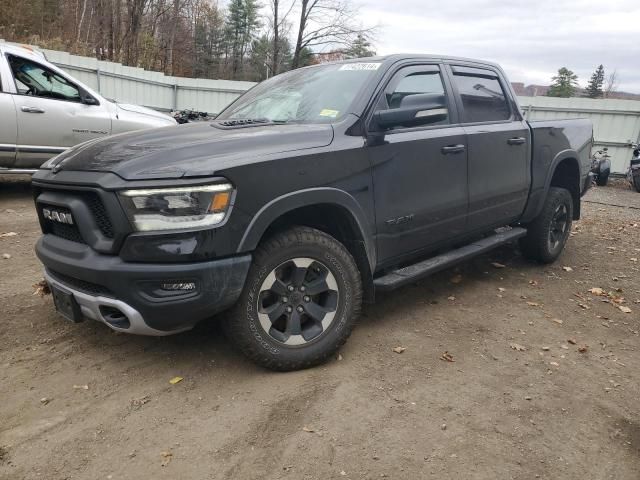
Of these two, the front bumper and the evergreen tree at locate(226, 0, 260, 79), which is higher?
the evergreen tree at locate(226, 0, 260, 79)

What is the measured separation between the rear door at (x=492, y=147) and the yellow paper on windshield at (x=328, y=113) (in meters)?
1.25

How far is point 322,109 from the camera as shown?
336 centimetres

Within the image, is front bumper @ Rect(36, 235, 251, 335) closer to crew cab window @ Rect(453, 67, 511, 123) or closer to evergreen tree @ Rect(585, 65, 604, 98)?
crew cab window @ Rect(453, 67, 511, 123)

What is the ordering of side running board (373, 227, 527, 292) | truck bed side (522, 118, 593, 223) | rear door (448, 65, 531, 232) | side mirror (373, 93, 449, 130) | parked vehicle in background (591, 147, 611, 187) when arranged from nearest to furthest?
side mirror (373, 93, 449, 130)
side running board (373, 227, 527, 292)
rear door (448, 65, 531, 232)
truck bed side (522, 118, 593, 223)
parked vehicle in background (591, 147, 611, 187)

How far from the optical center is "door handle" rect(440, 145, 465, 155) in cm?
369

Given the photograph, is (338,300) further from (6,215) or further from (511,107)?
(6,215)

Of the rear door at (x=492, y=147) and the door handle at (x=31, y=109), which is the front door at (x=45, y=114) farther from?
the rear door at (x=492, y=147)

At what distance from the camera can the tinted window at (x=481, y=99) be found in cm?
414

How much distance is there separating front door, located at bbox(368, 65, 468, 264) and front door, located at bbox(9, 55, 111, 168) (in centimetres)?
521

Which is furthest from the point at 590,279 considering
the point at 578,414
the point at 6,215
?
the point at 6,215

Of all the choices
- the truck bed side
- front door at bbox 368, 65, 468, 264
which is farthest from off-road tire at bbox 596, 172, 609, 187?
front door at bbox 368, 65, 468, 264

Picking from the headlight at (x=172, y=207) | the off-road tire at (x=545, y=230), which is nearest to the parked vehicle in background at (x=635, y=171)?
the off-road tire at (x=545, y=230)

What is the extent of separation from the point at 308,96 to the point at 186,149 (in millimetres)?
1250

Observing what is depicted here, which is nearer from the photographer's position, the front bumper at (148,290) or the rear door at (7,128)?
the front bumper at (148,290)
